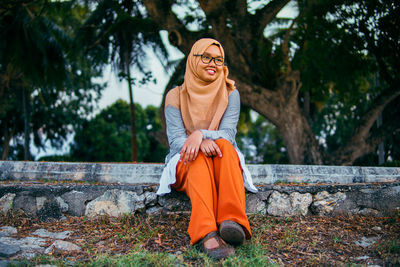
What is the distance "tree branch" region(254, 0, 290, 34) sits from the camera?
637 centimetres

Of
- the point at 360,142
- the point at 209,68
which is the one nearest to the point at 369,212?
the point at 209,68

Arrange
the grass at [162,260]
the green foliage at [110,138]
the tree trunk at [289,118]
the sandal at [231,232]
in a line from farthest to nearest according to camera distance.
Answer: the green foliage at [110,138] < the tree trunk at [289,118] < the sandal at [231,232] < the grass at [162,260]

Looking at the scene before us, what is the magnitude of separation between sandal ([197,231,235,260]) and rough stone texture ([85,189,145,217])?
0.99 m

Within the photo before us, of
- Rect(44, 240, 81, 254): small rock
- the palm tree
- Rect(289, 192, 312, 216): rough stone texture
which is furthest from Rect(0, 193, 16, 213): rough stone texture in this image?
the palm tree

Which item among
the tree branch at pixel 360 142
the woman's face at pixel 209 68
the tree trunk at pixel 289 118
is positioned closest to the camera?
the woman's face at pixel 209 68

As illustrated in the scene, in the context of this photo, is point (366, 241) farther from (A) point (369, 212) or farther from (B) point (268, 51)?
(B) point (268, 51)

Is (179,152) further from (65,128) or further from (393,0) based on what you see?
(65,128)

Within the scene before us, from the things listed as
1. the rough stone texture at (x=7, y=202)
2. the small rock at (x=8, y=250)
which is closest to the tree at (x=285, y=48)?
the rough stone texture at (x=7, y=202)

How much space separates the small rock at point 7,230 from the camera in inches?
109

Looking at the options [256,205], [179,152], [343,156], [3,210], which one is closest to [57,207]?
[3,210]

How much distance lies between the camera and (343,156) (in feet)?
23.1

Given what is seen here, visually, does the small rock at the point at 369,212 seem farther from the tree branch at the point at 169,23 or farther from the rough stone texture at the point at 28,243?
the tree branch at the point at 169,23

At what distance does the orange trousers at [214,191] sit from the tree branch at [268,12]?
4.58 meters

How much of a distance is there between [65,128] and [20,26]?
10.2m
